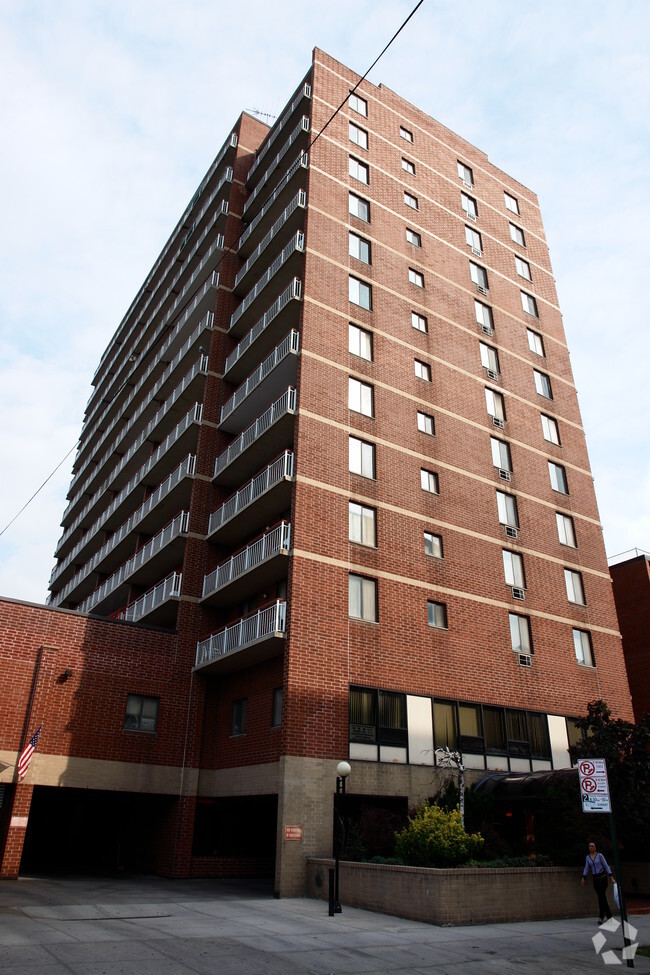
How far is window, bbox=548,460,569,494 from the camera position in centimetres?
3091

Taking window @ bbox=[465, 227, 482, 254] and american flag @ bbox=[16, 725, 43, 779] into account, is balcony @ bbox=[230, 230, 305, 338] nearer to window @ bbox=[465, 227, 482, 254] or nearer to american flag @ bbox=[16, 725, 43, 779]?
window @ bbox=[465, 227, 482, 254]

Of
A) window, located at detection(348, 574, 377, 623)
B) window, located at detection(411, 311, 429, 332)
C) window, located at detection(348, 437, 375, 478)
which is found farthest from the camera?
window, located at detection(411, 311, 429, 332)

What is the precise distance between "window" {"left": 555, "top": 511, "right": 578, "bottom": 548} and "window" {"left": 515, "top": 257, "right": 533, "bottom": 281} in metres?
13.6

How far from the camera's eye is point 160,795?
22.9 metres

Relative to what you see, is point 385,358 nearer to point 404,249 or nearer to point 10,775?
point 404,249

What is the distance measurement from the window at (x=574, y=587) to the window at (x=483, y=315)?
38.8 ft

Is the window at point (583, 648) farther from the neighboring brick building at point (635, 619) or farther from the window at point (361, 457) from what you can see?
the window at point (361, 457)

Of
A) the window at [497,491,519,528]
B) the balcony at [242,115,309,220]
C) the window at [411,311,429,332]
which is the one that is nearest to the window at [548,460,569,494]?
the window at [497,491,519,528]

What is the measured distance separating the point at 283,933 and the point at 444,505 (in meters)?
16.3

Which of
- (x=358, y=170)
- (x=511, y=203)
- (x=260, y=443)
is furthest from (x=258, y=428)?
(x=511, y=203)

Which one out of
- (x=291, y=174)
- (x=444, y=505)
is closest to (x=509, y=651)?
(x=444, y=505)

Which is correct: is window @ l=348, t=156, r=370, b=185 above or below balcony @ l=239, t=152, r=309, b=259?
above

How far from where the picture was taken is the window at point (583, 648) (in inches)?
1081

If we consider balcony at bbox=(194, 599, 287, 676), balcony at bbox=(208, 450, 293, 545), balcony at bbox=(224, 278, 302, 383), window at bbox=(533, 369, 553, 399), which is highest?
window at bbox=(533, 369, 553, 399)
